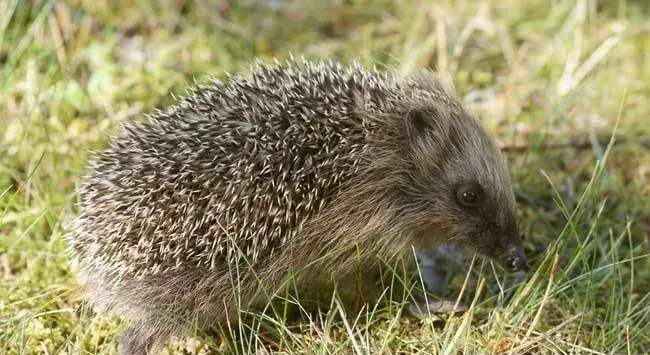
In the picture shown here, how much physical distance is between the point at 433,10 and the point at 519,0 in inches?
33.3

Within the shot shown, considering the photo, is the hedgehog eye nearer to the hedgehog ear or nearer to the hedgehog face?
the hedgehog face

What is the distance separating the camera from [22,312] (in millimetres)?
4047

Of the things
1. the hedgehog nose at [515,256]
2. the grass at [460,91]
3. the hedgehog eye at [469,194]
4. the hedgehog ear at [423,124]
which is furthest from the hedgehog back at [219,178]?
the hedgehog nose at [515,256]

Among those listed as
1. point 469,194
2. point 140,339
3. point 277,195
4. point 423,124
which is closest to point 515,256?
point 469,194

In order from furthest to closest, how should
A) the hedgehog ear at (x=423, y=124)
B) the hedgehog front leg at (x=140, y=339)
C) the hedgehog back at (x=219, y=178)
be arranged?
the hedgehog ear at (x=423, y=124)
the hedgehog front leg at (x=140, y=339)
the hedgehog back at (x=219, y=178)

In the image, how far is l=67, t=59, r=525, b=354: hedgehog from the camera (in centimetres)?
377

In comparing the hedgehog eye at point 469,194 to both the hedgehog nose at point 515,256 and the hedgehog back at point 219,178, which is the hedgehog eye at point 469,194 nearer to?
the hedgehog nose at point 515,256

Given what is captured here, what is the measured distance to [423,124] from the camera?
417cm

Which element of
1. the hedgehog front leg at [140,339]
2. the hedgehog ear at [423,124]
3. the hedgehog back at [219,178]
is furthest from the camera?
the hedgehog ear at [423,124]

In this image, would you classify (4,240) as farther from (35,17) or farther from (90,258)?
(35,17)

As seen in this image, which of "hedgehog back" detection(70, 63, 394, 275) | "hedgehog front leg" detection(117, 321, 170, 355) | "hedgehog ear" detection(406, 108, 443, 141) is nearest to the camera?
"hedgehog back" detection(70, 63, 394, 275)

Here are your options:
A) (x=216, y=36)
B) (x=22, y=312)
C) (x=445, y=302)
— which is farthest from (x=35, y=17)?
(x=445, y=302)

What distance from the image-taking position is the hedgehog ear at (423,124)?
413cm

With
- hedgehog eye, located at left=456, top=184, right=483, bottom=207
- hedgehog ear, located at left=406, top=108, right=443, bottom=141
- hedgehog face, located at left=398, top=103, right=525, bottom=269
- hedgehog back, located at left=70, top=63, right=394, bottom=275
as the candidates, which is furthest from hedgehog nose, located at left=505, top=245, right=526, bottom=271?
hedgehog back, located at left=70, top=63, right=394, bottom=275
